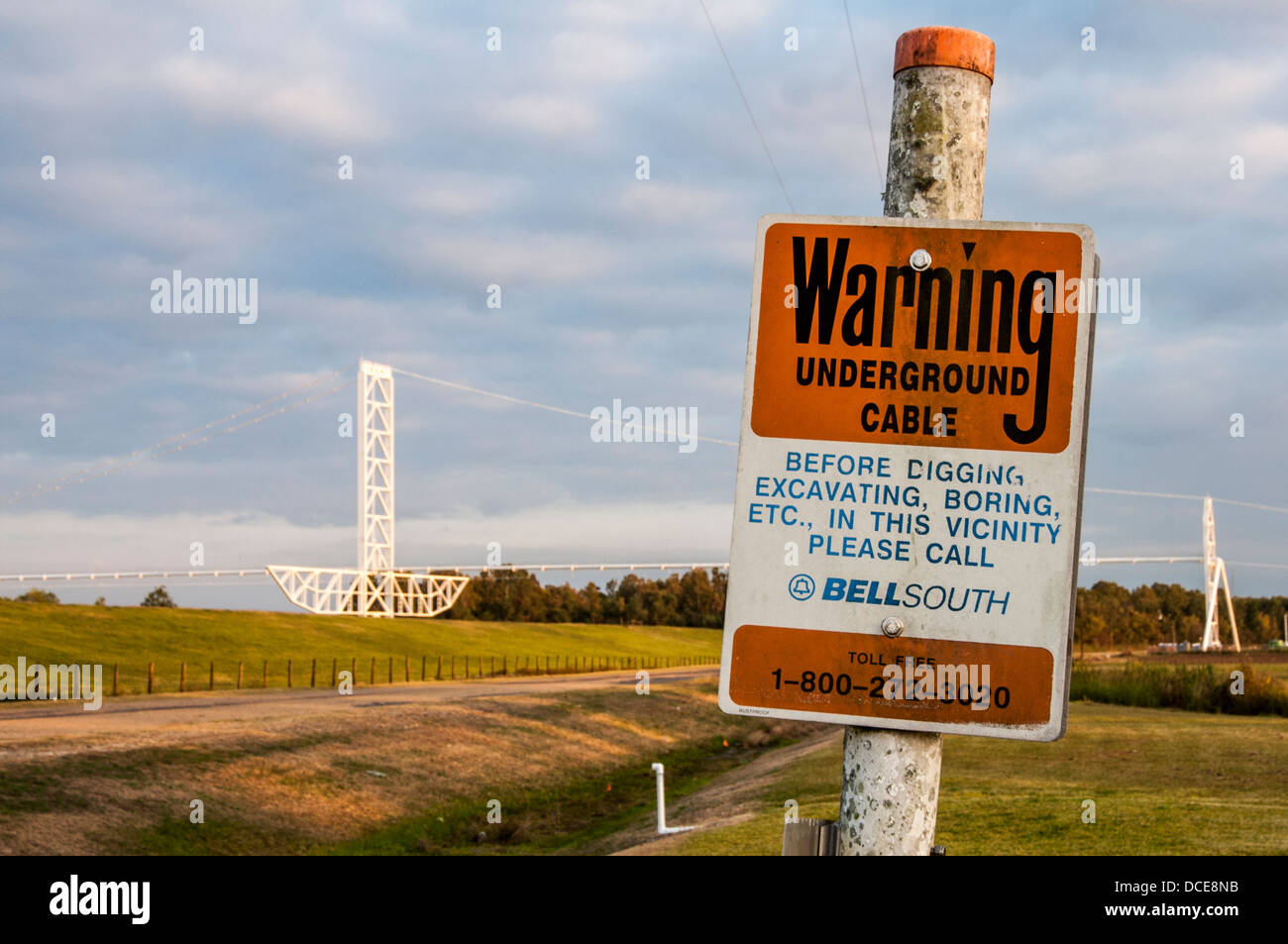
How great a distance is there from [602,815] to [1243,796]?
48.2ft

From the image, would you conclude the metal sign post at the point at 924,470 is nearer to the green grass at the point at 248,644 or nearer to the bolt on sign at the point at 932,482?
the bolt on sign at the point at 932,482

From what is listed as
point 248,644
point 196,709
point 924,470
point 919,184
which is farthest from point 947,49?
point 248,644

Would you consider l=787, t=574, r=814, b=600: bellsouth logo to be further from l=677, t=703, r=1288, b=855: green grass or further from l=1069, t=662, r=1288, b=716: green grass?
l=1069, t=662, r=1288, b=716: green grass

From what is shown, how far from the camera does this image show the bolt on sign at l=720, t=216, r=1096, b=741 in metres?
2.93

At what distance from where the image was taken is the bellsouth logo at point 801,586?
2.99m

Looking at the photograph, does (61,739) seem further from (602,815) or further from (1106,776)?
(1106,776)

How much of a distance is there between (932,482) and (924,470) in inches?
1.4

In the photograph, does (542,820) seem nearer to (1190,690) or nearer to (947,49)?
(1190,690)

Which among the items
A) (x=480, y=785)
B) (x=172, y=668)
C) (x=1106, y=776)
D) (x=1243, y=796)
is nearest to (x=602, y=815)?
(x=480, y=785)

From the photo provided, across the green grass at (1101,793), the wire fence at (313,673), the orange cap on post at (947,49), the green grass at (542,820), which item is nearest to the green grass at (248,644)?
the wire fence at (313,673)

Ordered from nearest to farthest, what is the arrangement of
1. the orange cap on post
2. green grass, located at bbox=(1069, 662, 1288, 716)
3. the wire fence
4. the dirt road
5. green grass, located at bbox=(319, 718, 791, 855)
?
the orange cap on post, green grass, located at bbox=(319, 718, 791, 855), the dirt road, green grass, located at bbox=(1069, 662, 1288, 716), the wire fence

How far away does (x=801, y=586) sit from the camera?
3.00 m

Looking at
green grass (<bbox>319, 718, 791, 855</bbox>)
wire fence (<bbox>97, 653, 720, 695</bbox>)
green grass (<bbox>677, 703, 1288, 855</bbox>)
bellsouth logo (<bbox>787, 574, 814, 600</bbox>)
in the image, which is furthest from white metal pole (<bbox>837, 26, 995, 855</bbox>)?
wire fence (<bbox>97, 653, 720, 695</bbox>)

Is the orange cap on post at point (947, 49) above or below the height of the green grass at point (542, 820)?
above
